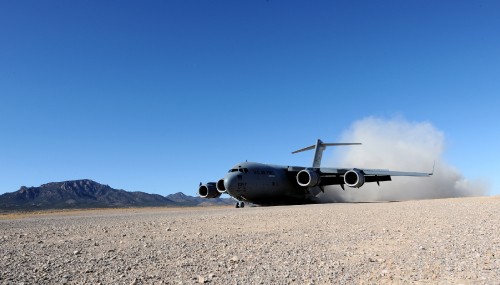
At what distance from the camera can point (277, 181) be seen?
33.6 meters

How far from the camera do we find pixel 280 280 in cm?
543

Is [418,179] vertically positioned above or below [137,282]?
above

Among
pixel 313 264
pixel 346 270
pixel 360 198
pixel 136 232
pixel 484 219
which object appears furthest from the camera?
pixel 360 198

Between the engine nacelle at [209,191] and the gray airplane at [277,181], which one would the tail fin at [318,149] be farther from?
the engine nacelle at [209,191]

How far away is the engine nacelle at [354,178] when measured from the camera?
3153 cm

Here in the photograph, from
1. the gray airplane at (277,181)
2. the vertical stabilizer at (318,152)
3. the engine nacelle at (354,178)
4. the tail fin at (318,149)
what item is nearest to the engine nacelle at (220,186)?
the gray airplane at (277,181)

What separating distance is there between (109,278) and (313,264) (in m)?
3.15

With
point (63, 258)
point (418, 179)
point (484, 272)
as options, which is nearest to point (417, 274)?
point (484, 272)

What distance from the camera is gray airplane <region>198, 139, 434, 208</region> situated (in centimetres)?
3019

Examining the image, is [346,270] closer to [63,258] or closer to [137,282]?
[137,282]

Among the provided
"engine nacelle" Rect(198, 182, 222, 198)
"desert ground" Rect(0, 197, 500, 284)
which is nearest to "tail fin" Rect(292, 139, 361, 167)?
"engine nacelle" Rect(198, 182, 222, 198)

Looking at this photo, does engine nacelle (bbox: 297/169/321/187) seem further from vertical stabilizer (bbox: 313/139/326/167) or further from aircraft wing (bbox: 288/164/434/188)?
vertical stabilizer (bbox: 313/139/326/167)

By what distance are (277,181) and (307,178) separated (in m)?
2.59

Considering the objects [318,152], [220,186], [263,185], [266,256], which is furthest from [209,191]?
[266,256]
